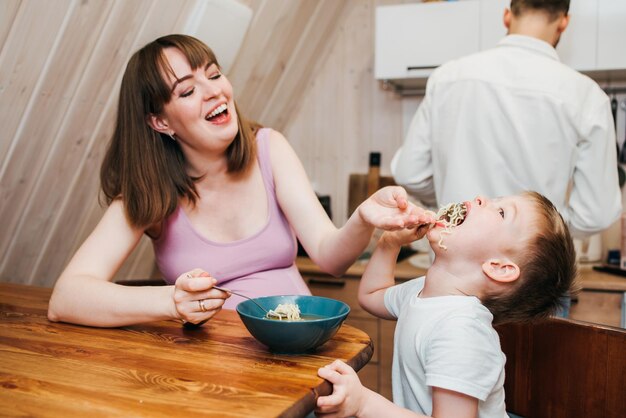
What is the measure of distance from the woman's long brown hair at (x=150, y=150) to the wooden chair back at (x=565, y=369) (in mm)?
847

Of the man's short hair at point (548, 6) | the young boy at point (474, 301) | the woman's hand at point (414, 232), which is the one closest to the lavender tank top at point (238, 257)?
the woman's hand at point (414, 232)

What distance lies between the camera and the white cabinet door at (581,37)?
2.66m

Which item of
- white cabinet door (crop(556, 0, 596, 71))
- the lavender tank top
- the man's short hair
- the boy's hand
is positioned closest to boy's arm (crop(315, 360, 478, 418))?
the boy's hand

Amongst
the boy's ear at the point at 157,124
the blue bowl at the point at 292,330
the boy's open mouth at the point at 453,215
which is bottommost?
the blue bowl at the point at 292,330

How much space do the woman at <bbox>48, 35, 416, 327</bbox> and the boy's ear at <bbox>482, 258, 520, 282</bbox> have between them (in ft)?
1.11

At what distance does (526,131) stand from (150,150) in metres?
1.23

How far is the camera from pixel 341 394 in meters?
1.06

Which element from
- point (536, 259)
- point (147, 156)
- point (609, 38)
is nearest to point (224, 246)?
point (147, 156)

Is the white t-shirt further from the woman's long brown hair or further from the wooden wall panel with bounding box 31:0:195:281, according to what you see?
the wooden wall panel with bounding box 31:0:195:281

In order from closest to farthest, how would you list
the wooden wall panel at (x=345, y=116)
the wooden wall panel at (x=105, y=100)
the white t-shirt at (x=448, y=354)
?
1. the white t-shirt at (x=448, y=354)
2. the wooden wall panel at (x=105, y=100)
3. the wooden wall panel at (x=345, y=116)

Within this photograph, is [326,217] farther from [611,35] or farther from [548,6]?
[611,35]

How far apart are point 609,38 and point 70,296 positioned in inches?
91.2

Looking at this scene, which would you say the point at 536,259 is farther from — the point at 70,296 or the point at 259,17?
the point at 259,17

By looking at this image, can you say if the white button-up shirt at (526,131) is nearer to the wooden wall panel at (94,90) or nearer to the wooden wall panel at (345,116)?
the wooden wall panel at (94,90)
